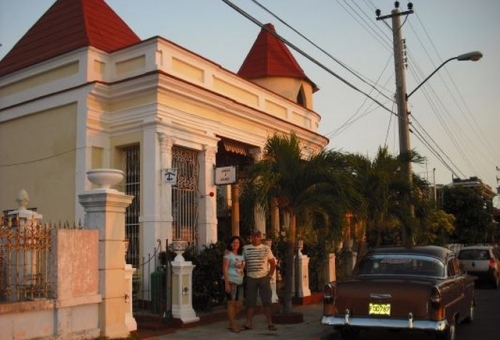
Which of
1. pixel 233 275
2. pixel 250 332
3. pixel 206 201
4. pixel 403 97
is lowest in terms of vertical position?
pixel 250 332

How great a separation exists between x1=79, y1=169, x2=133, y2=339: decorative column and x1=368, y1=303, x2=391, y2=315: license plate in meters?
3.58

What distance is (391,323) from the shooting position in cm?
800

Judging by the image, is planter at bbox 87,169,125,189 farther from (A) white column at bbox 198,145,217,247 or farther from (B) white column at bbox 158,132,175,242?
(A) white column at bbox 198,145,217,247

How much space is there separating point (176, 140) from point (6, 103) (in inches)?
194

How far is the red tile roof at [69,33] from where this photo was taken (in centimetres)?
1420

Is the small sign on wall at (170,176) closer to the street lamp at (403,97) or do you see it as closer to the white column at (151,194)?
the white column at (151,194)

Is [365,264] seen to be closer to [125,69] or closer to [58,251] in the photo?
[58,251]

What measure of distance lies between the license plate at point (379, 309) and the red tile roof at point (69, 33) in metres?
8.88

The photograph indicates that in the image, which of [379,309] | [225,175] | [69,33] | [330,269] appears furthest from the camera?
[330,269]

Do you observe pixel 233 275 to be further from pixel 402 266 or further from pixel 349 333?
pixel 402 266

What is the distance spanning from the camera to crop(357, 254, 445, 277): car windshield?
8.96 m

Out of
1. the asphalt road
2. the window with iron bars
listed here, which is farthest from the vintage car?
the window with iron bars

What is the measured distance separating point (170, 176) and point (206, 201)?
176 centimetres

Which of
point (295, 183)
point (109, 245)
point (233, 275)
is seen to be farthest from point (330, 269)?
point (109, 245)
